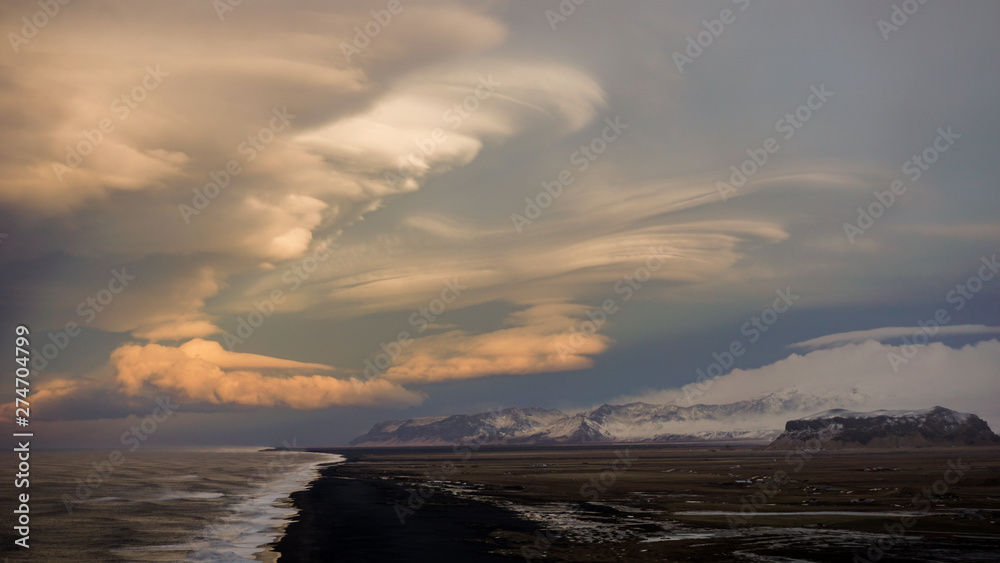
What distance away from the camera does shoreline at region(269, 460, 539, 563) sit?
157 ft

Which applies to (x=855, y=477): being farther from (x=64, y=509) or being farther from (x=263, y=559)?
(x=64, y=509)

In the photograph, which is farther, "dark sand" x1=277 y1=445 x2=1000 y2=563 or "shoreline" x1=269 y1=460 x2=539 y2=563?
"shoreline" x1=269 y1=460 x2=539 y2=563

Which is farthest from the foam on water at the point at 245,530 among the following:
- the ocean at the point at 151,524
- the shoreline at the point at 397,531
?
the shoreline at the point at 397,531

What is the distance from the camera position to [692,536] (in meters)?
53.1

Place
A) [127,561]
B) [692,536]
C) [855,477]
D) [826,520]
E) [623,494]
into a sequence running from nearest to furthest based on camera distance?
1. [127,561]
2. [692,536]
3. [826,520]
4. [623,494]
5. [855,477]

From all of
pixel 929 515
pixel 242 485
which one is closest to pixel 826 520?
pixel 929 515

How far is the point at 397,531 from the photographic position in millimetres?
58531

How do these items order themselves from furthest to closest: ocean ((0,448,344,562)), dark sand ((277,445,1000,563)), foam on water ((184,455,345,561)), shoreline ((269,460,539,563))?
ocean ((0,448,344,562)), foam on water ((184,455,345,561)), shoreline ((269,460,539,563)), dark sand ((277,445,1000,563))

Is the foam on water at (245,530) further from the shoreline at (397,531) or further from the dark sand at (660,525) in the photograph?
the dark sand at (660,525)

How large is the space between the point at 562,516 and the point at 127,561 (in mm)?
39350

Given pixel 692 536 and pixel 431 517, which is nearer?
pixel 692 536

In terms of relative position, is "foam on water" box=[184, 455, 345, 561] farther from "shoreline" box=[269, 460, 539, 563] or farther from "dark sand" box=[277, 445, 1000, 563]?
"dark sand" box=[277, 445, 1000, 563]

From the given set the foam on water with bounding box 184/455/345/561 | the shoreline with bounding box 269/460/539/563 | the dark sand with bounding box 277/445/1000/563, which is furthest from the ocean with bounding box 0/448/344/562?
the dark sand with bounding box 277/445/1000/563

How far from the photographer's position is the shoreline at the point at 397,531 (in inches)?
1881
